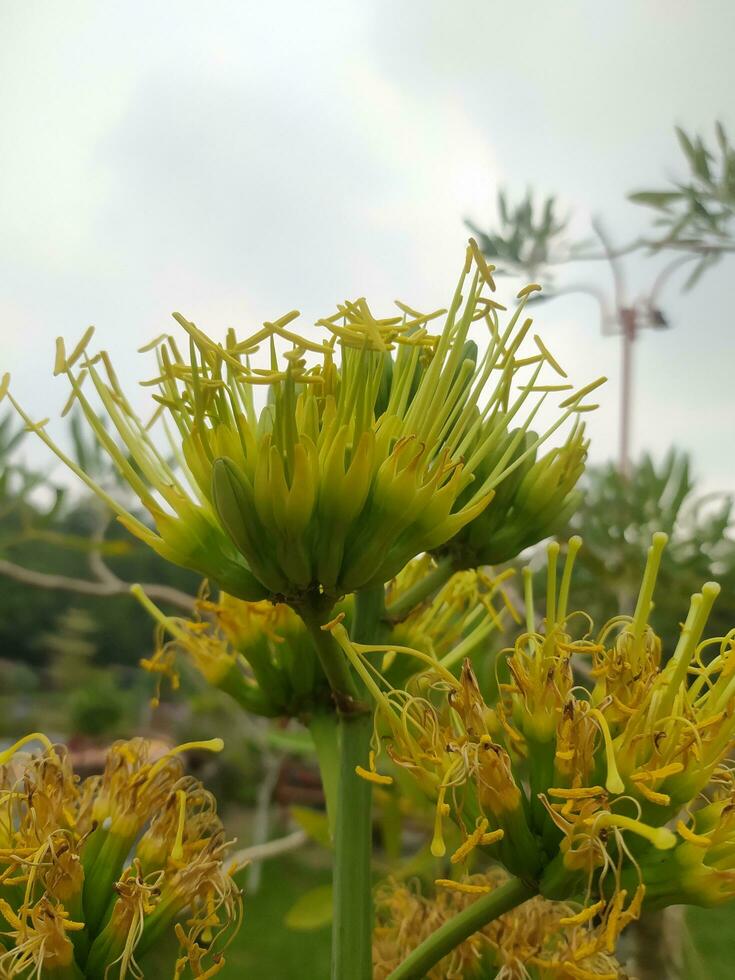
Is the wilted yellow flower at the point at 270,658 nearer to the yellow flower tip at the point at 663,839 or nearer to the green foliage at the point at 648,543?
the yellow flower tip at the point at 663,839

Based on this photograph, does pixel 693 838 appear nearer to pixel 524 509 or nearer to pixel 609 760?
pixel 609 760

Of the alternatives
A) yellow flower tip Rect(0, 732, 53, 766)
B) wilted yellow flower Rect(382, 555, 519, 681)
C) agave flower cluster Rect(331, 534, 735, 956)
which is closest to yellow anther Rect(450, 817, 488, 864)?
agave flower cluster Rect(331, 534, 735, 956)

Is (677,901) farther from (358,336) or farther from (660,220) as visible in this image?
(660,220)

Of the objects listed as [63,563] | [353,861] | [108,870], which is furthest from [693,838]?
[63,563]

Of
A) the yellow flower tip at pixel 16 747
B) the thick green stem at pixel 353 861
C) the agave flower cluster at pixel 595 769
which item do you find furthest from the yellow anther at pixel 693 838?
the yellow flower tip at pixel 16 747

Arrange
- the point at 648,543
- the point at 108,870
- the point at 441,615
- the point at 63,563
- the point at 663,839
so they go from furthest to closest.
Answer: the point at 63,563 < the point at 648,543 < the point at 441,615 < the point at 108,870 < the point at 663,839

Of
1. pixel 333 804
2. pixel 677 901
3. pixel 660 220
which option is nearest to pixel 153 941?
pixel 333 804
